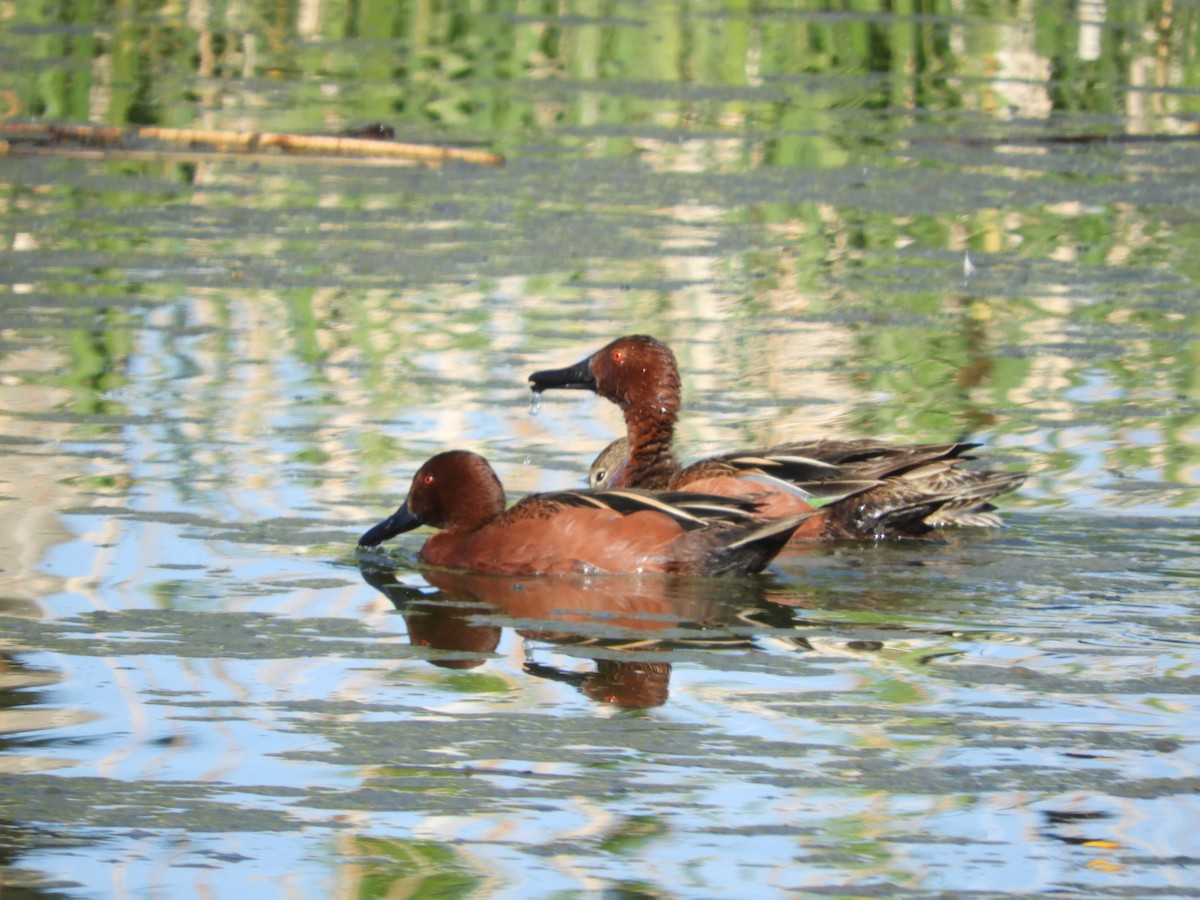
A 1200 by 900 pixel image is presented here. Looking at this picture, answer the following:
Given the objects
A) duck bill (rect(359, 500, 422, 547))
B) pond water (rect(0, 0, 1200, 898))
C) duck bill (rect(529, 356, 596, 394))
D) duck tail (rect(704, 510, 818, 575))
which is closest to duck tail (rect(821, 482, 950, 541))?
pond water (rect(0, 0, 1200, 898))

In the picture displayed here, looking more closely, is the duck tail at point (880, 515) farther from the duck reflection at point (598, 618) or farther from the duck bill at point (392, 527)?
the duck bill at point (392, 527)

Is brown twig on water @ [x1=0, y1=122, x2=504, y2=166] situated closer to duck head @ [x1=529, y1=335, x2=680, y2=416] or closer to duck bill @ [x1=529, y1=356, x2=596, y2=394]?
duck bill @ [x1=529, y1=356, x2=596, y2=394]

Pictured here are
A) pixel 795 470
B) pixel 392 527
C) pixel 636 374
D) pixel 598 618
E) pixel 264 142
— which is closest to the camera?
pixel 598 618

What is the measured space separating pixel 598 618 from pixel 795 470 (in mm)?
1406

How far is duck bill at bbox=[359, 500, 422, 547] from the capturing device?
7.71 metres

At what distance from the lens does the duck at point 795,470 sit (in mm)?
8008

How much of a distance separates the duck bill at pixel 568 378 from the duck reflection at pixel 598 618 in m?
1.52

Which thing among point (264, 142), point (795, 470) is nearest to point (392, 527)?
point (795, 470)

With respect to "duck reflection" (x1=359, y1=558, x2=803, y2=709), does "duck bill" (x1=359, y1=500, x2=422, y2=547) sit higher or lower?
higher

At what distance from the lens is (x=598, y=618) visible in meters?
6.87

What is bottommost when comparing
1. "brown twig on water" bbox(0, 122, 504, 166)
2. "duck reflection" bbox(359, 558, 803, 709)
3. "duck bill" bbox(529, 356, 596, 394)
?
"duck reflection" bbox(359, 558, 803, 709)

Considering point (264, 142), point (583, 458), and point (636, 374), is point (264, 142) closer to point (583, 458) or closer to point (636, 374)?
point (583, 458)

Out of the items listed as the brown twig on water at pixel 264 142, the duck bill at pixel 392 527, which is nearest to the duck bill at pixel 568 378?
the duck bill at pixel 392 527

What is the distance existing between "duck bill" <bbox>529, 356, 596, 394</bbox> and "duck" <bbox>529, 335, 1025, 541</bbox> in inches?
5.1
